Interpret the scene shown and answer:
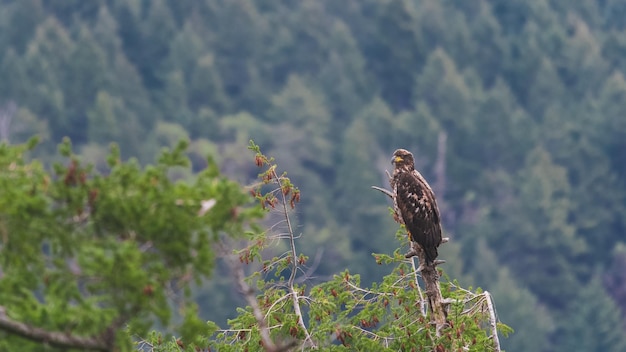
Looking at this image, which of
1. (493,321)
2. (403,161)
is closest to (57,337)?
(493,321)

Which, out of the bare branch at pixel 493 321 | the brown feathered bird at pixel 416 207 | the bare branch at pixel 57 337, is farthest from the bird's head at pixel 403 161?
the bare branch at pixel 57 337

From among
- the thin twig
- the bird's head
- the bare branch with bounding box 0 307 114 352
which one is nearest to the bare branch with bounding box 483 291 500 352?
the thin twig

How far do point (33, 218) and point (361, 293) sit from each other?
5.46 metres

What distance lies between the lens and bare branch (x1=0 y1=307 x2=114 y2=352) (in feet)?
33.3

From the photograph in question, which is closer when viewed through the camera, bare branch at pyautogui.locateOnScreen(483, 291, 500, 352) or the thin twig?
bare branch at pyautogui.locateOnScreen(483, 291, 500, 352)

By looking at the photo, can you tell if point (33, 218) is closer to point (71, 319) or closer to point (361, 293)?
point (71, 319)

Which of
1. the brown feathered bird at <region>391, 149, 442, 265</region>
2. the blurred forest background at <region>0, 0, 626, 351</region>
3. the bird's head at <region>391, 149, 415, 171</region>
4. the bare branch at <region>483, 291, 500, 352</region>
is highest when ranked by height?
the blurred forest background at <region>0, 0, 626, 351</region>

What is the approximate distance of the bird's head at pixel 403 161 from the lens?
17.1m

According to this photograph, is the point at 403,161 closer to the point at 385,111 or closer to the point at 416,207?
the point at 416,207

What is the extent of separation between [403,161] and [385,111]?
109 meters

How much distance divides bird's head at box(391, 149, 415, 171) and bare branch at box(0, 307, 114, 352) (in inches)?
274

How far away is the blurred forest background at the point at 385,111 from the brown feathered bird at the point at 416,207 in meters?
69.9

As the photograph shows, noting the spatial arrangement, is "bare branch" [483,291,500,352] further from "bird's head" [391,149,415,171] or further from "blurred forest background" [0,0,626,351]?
"blurred forest background" [0,0,626,351]

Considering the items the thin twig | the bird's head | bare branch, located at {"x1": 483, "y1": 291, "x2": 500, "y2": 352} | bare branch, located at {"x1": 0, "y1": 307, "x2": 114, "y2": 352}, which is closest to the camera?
bare branch, located at {"x1": 0, "y1": 307, "x2": 114, "y2": 352}
